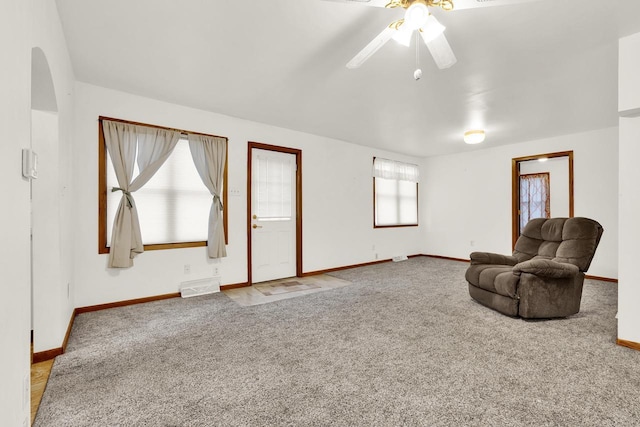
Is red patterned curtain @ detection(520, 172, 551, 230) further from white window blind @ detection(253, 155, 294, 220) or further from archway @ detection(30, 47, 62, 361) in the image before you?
archway @ detection(30, 47, 62, 361)

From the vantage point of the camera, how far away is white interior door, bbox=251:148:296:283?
449cm

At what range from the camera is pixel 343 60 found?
265cm

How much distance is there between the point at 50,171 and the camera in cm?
216

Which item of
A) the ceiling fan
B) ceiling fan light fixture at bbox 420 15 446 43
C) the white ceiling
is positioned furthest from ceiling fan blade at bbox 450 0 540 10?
the white ceiling

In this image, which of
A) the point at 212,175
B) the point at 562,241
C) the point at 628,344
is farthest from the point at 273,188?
the point at 628,344

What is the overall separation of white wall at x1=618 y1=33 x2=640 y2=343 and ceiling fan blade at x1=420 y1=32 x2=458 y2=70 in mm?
1508

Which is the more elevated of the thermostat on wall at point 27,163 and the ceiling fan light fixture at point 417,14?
the ceiling fan light fixture at point 417,14

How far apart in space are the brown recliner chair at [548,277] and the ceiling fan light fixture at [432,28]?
2.29 meters

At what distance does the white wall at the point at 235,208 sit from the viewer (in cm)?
317

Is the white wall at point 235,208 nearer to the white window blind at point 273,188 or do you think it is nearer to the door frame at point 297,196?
the door frame at point 297,196

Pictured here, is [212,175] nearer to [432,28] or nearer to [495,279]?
[432,28]

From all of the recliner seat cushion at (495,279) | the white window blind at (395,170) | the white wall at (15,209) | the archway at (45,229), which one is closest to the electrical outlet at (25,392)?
the white wall at (15,209)

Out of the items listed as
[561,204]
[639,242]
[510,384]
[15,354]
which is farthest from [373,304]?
[561,204]

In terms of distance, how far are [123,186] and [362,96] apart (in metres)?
2.93
